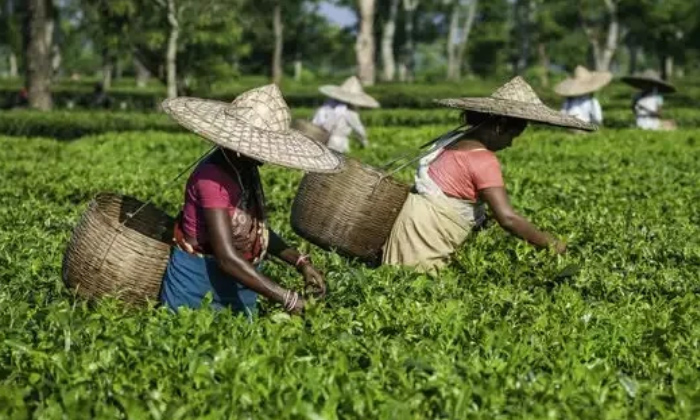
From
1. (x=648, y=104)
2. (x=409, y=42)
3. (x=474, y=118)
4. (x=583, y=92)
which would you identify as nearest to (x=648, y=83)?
(x=648, y=104)

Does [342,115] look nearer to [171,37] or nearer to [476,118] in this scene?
[476,118]

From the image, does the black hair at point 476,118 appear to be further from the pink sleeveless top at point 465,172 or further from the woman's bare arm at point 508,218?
the woman's bare arm at point 508,218

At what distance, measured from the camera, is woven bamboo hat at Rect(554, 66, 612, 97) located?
51.5 feet

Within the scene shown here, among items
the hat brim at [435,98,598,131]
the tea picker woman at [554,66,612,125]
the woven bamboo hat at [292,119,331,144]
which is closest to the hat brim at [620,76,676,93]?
the tea picker woman at [554,66,612,125]

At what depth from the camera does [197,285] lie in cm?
490

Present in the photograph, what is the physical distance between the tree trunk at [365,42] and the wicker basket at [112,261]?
93.5 feet

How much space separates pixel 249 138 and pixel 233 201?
12.2 inches

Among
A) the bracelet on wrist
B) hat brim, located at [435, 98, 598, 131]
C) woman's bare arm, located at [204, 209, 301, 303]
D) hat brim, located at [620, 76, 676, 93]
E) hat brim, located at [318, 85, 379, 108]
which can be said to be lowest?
hat brim, located at [620, 76, 676, 93]

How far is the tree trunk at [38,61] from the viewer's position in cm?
2372

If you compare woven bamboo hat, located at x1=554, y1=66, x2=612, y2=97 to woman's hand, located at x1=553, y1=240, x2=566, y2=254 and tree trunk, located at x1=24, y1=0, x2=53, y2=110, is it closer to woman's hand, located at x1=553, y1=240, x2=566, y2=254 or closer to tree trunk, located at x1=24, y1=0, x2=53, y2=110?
woman's hand, located at x1=553, y1=240, x2=566, y2=254

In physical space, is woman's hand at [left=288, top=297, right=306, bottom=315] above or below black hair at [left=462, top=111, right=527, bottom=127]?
below

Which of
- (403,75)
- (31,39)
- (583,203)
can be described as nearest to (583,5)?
(403,75)

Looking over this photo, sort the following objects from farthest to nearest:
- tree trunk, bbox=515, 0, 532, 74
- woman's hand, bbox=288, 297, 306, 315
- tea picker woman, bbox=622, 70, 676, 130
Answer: tree trunk, bbox=515, 0, 532, 74, tea picker woman, bbox=622, 70, 676, 130, woman's hand, bbox=288, 297, 306, 315

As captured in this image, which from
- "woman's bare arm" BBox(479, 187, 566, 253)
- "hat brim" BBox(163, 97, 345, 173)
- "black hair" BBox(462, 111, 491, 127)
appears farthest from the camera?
"black hair" BBox(462, 111, 491, 127)
